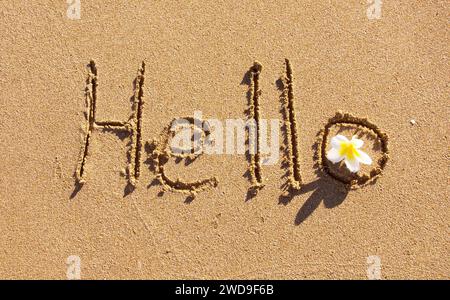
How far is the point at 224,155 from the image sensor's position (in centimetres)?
238

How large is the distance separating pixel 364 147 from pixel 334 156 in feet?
0.56

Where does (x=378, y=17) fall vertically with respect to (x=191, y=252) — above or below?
above

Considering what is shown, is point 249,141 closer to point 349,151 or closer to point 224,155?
point 224,155

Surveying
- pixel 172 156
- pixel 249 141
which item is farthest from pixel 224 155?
pixel 172 156

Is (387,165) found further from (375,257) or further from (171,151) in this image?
(171,151)

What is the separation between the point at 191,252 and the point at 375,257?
33.6 inches

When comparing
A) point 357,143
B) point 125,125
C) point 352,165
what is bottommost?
point 352,165

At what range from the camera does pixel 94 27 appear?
8.11 feet

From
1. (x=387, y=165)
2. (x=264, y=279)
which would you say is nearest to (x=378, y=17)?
(x=387, y=165)

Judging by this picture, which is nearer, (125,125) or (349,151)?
(349,151)

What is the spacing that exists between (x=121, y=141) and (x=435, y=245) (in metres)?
1.56

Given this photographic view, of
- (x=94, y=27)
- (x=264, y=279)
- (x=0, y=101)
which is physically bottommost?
(x=264, y=279)

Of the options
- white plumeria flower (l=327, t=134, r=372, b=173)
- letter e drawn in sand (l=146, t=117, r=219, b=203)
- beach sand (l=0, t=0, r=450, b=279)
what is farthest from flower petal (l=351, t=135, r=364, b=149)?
letter e drawn in sand (l=146, t=117, r=219, b=203)

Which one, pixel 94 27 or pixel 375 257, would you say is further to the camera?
pixel 94 27
